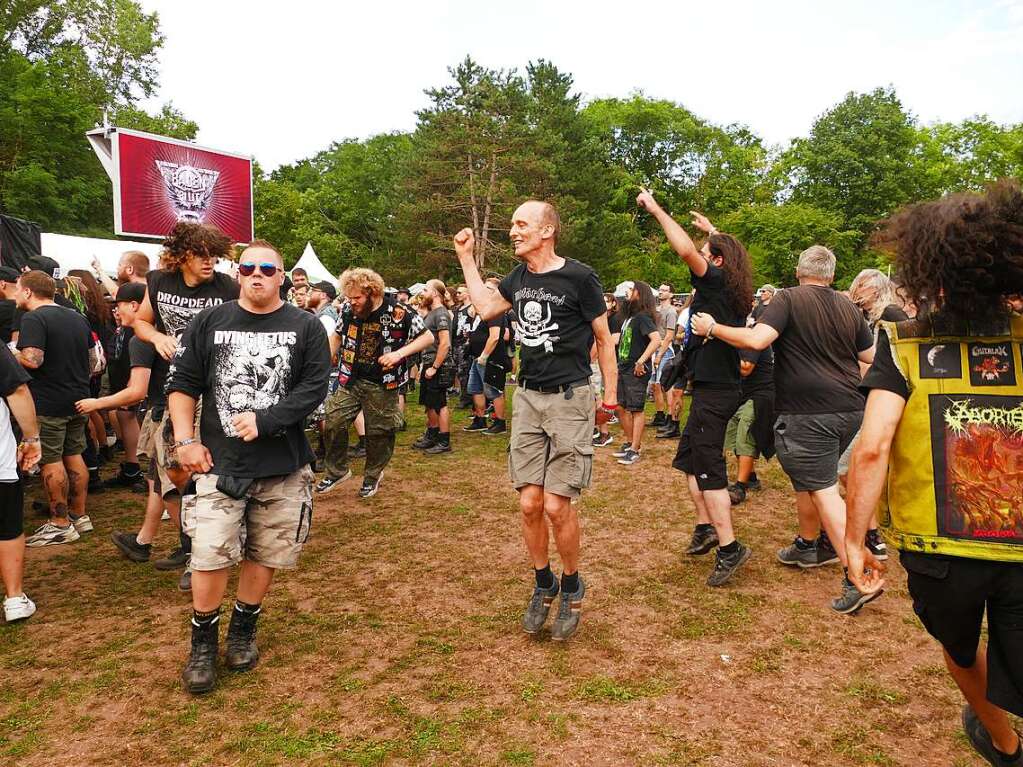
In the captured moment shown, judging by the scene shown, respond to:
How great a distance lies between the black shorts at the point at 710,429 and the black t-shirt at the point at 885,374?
91.0 inches

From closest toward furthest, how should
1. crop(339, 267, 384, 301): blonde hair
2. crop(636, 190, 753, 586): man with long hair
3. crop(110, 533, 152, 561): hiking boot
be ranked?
1. crop(636, 190, 753, 586): man with long hair
2. crop(110, 533, 152, 561): hiking boot
3. crop(339, 267, 384, 301): blonde hair

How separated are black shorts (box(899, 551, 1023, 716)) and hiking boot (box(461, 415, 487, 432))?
8507 mm

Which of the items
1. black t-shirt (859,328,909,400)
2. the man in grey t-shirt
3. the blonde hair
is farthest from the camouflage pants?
black t-shirt (859,328,909,400)

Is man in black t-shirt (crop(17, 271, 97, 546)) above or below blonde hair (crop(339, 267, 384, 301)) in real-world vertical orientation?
below

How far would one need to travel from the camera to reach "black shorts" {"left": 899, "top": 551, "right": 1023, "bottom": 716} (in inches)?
77.8

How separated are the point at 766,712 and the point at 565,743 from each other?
0.97 metres

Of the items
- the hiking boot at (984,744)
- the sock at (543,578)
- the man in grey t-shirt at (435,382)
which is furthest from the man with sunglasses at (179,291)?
the man in grey t-shirt at (435,382)

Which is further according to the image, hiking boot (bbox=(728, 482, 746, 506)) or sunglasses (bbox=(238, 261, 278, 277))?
hiking boot (bbox=(728, 482, 746, 506))

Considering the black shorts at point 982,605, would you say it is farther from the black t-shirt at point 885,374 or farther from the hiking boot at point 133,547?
the hiking boot at point 133,547

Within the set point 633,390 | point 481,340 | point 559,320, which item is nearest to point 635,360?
point 633,390

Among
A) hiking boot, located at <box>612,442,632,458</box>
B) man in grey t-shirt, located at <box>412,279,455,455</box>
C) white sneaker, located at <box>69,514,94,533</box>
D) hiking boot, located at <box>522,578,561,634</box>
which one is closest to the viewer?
hiking boot, located at <box>522,578,561,634</box>

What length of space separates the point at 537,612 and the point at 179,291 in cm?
296

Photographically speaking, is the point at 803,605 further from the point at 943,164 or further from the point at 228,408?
the point at 943,164

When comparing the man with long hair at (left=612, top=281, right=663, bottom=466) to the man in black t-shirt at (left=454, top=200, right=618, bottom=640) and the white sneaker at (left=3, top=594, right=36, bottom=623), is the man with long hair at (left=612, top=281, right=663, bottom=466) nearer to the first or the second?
→ the man in black t-shirt at (left=454, top=200, right=618, bottom=640)
